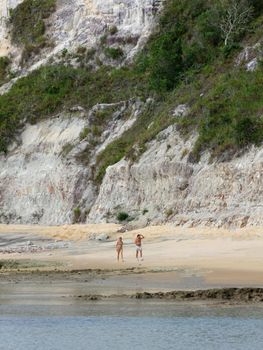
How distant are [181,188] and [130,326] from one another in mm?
17100

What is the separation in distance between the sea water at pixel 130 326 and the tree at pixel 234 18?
2438 cm

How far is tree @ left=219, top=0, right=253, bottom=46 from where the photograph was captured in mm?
45438

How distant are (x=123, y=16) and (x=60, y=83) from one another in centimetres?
554

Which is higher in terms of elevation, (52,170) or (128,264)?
(52,170)

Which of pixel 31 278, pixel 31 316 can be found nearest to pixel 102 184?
pixel 31 278

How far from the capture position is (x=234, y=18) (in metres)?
45.9

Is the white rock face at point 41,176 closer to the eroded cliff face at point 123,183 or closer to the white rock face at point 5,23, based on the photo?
the eroded cliff face at point 123,183

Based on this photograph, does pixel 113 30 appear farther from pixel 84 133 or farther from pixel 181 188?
pixel 181 188

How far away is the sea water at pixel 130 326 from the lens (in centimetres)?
1927

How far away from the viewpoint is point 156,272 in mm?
Answer: 28219

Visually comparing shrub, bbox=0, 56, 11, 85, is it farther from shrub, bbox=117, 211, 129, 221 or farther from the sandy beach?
shrub, bbox=117, 211, 129, 221

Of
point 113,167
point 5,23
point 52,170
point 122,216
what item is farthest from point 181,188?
point 5,23

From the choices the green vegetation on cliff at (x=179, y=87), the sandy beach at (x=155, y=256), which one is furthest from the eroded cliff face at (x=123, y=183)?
the sandy beach at (x=155, y=256)

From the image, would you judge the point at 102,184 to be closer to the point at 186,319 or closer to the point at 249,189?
the point at 249,189
